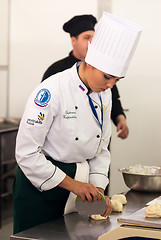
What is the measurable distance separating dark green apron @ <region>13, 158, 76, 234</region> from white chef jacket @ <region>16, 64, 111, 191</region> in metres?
0.06

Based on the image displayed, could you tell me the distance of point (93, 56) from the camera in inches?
69.6

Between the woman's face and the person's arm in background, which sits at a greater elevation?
the woman's face

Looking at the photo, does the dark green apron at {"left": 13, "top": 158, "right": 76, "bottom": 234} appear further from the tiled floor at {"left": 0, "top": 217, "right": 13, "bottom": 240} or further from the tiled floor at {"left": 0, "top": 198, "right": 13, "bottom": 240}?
the tiled floor at {"left": 0, "top": 198, "right": 13, "bottom": 240}

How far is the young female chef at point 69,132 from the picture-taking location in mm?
1720

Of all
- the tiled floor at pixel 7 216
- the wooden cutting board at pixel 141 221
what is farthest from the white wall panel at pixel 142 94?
the wooden cutting board at pixel 141 221

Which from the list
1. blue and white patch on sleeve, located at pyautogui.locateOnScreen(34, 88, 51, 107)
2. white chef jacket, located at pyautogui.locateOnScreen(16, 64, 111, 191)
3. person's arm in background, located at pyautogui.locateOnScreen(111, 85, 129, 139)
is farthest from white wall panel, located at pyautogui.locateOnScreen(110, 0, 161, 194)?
blue and white patch on sleeve, located at pyautogui.locateOnScreen(34, 88, 51, 107)

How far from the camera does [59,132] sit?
181cm

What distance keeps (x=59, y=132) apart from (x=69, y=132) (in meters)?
0.04

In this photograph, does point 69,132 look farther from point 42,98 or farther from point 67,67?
point 67,67

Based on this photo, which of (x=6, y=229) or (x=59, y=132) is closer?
(x=59, y=132)

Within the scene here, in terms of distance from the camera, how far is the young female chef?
67.7 inches

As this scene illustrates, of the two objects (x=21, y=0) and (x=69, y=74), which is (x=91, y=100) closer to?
(x=69, y=74)

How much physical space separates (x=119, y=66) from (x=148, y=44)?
216 centimetres

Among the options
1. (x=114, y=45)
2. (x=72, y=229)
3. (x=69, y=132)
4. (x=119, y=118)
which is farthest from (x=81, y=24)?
(x=72, y=229)
